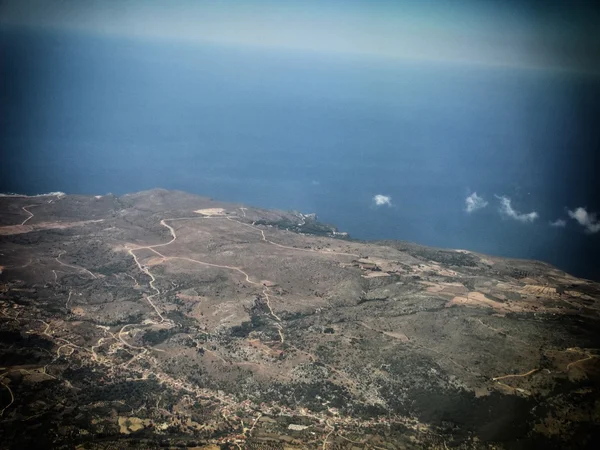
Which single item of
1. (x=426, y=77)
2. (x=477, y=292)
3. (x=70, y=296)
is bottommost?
(x=70, y=296)

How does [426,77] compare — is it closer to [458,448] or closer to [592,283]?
[592,283]

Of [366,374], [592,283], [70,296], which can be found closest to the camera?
[366,374]

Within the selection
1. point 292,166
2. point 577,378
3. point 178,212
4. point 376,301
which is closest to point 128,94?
point 292,166

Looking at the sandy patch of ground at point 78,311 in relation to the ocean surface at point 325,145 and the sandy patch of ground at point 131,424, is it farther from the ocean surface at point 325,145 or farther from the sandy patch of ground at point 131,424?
the ocean surface at point 325,145

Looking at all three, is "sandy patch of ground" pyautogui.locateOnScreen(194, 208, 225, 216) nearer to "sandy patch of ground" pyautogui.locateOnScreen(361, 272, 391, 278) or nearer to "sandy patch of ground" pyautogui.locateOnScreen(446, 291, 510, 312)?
"sandy patch of ground" pyautogui.locateOnScreen(361, 272, 391, 278)

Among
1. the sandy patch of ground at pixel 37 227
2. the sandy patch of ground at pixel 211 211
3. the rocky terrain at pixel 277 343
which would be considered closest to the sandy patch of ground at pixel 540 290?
the rocky terrain at pixel 277 343

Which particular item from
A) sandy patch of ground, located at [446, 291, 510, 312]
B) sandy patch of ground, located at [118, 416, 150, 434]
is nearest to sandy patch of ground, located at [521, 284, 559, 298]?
sandy patch of ground, located at [446, 291, 510, 312]
